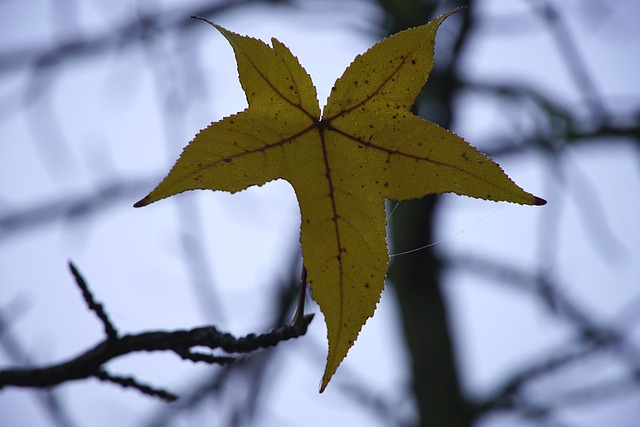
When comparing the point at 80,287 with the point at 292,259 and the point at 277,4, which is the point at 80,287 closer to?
the point at 292,259

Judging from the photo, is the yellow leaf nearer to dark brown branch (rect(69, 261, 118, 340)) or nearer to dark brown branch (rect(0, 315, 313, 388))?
dark brown branch (rect(0, 315, 313, 388))

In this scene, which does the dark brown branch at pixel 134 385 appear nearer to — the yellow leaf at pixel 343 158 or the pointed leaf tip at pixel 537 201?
the yellow leaf at pixel 343 158

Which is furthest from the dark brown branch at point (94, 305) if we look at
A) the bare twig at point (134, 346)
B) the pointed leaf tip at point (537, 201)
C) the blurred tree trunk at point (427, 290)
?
the blurred tree trunk at point (427, 290)

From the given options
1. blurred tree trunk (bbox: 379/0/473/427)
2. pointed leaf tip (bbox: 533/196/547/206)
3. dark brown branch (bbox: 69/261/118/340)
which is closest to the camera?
pointed leaf tip (bbox: 533/196/547/206)

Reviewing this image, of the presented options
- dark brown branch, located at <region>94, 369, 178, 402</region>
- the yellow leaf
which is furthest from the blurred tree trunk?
dark brown branch, located at <region>94, 369, 178, 402</region>

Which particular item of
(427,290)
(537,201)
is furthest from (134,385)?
(427,290)

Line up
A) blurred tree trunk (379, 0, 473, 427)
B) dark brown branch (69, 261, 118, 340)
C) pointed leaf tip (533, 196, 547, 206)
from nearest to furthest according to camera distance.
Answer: pointed leaf tip (533, 196, 547, 206)
dark brown branch (69, 261, 118, 340)
blurred tree trunk (379, 0, 473, 427)
